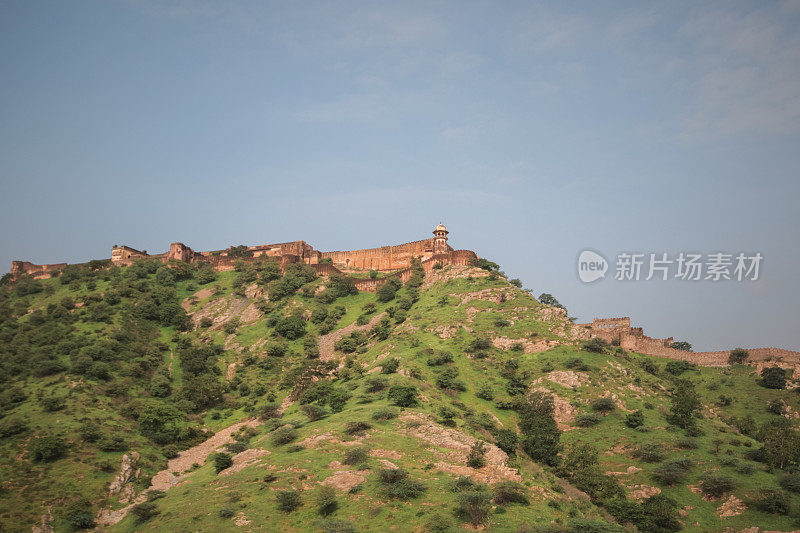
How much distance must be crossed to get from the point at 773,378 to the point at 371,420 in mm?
59173

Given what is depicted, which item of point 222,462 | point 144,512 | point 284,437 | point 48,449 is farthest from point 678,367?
point 48,449

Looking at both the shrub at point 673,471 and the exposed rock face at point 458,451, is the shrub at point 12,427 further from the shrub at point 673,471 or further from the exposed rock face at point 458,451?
the shrub at point 673,471

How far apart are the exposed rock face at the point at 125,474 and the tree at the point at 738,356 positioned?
83893 millimetres

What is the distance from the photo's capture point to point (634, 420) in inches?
2099

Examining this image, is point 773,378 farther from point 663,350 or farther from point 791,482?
point 791,482

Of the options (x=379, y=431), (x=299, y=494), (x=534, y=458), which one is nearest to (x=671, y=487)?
(x=534, y=458)

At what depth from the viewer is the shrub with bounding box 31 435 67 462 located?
5172cm

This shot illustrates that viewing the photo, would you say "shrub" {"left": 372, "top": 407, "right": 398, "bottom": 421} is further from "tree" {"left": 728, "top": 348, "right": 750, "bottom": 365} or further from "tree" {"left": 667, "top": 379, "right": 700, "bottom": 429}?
"tree" {"left": 728, "top": 348, "right": 750, "bottom": 365}

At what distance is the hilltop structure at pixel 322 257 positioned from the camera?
344 feet

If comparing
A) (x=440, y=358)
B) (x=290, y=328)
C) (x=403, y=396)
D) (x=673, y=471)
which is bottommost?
(x=673, y=471)

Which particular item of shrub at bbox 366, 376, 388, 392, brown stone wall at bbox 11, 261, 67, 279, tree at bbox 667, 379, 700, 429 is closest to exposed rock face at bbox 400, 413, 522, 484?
shrub at bbox 366, 376, 388, 392

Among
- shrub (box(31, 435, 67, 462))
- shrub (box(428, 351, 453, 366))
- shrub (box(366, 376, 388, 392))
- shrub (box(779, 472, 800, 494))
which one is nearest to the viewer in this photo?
shrub (box(779, 472, 800, 494))

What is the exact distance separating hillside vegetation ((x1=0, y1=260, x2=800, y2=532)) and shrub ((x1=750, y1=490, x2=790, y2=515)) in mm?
188

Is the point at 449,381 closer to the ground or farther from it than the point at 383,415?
farther from it
